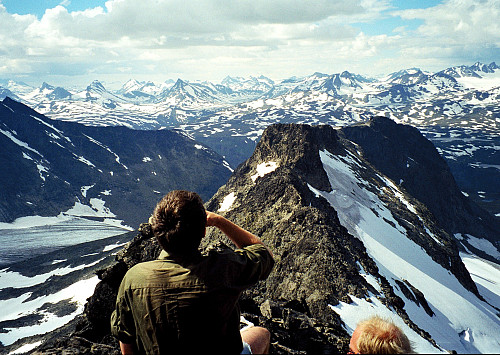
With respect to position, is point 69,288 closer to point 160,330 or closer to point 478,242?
point 160,330

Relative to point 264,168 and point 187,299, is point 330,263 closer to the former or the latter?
point 187,299

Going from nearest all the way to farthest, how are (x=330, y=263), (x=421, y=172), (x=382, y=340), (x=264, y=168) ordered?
(x=382, y=340)
(x=330, y=263)
(x=264, y=168)
(x=421, y=172)

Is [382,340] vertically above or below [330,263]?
above

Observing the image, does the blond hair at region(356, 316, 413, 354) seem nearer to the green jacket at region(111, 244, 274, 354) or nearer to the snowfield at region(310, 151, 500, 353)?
the green jacket at region(111, 244, 274, 354)

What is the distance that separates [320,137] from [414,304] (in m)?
48.2

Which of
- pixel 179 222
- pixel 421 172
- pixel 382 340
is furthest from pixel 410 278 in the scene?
pixel 421 172

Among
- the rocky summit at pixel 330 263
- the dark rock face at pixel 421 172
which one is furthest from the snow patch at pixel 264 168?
the dark rock face at pixel 421 172

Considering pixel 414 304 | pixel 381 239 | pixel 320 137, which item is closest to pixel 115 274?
pixel 414 304

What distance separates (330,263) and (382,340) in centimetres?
2394

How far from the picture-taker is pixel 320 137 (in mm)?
72438

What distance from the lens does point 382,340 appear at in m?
3.60

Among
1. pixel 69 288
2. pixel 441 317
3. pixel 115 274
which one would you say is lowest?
pixel 69 288

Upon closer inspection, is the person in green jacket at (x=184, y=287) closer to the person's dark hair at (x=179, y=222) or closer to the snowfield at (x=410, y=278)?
the person's dark hair at (x=179, y=222)

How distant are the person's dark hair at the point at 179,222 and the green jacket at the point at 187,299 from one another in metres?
0.19
